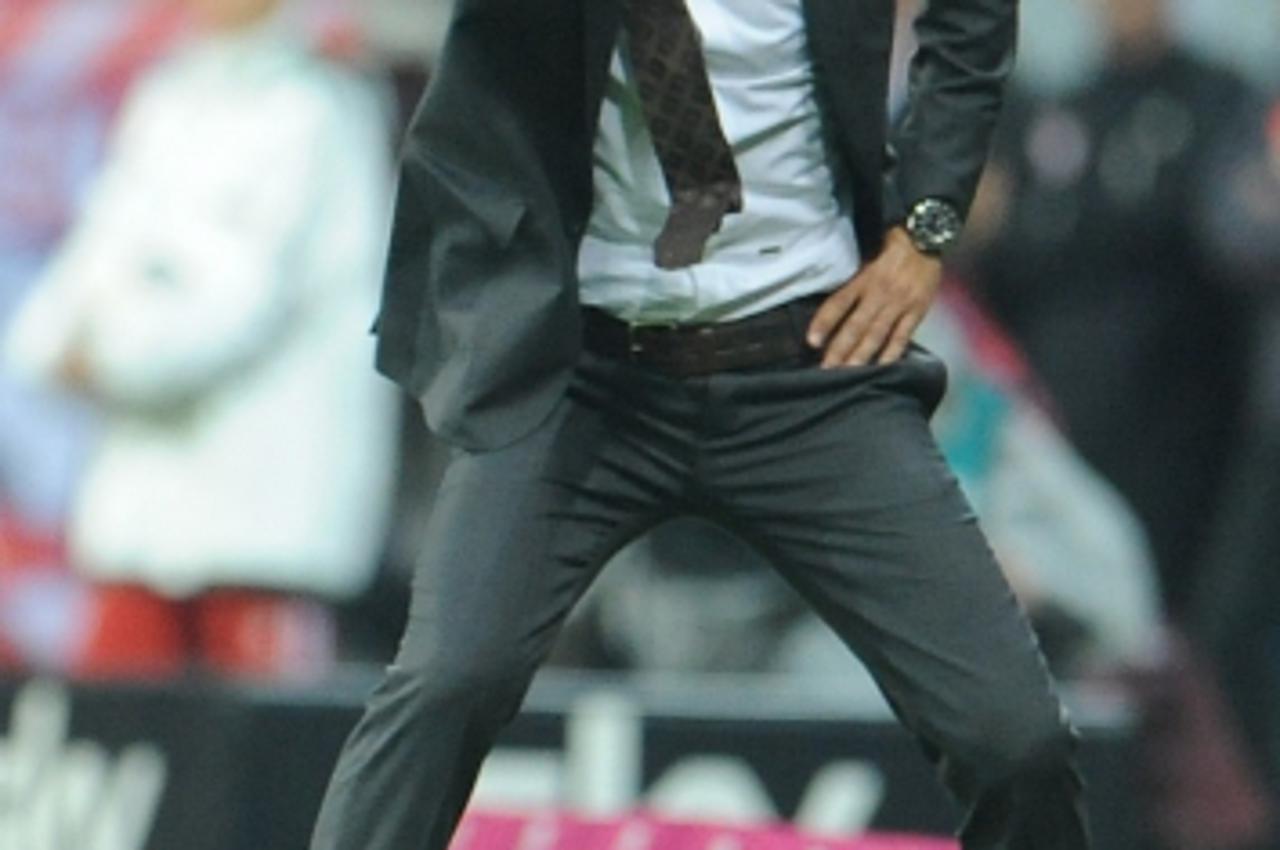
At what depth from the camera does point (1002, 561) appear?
23.6 feet

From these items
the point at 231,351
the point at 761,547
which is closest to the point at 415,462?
the point at 231,351

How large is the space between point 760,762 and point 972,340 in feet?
4.73

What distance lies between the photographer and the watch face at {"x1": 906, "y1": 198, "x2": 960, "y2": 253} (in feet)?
15.4

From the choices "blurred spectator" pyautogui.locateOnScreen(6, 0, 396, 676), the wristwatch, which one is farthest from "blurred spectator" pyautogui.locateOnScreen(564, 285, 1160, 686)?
the wristwatch

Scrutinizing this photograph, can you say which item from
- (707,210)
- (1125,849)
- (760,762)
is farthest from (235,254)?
(707,210)

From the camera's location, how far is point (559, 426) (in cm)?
457

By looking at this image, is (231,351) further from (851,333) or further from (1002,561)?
(851,333)

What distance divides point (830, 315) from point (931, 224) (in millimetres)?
174

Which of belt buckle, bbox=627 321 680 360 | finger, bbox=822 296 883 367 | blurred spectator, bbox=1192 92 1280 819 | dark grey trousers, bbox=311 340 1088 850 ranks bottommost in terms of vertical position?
blurred spectator, bbox=1192 92 1280 819

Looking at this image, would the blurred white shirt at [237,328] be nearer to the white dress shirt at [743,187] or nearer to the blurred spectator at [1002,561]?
the blurred spectator at [1002,561]

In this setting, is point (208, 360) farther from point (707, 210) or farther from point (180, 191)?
point (707, 210)

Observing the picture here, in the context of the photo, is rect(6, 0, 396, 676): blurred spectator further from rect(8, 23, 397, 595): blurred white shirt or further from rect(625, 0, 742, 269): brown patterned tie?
rect(625, 0, 742, 269): brown patterned tie

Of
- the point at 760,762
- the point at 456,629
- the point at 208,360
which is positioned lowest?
the point at 760,762

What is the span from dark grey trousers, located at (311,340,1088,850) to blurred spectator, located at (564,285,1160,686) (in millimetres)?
2445
